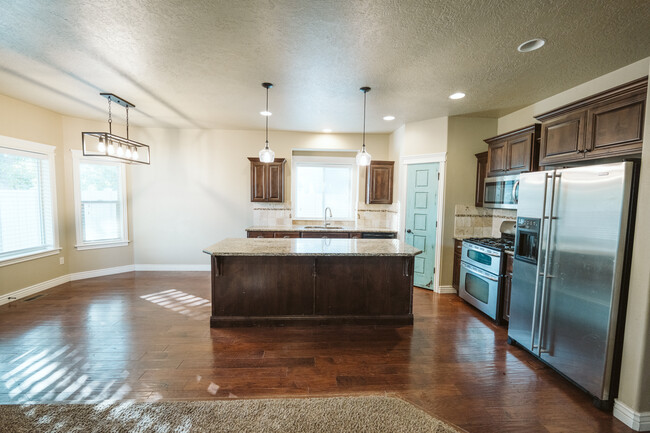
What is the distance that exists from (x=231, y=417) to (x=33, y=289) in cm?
434

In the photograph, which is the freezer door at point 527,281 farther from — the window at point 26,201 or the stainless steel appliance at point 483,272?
the window at point 26,201

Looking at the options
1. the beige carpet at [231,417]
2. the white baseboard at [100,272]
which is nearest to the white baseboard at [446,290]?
the beige carpet at [231,417]

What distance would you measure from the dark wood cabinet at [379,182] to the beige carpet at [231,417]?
148 inches

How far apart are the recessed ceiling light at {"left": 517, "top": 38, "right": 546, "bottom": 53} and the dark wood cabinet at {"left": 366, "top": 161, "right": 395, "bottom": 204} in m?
2.96

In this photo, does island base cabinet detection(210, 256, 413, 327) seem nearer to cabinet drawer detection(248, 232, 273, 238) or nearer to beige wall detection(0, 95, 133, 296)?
cabinet drawer detection(248, 232, 273, 238)

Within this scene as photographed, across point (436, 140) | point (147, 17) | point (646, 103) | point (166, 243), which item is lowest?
point (166, 243)

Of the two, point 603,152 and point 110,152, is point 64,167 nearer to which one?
point 110,152

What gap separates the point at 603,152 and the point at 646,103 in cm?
40

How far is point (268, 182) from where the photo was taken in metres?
5.16

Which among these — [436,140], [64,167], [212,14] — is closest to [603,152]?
[436,140]

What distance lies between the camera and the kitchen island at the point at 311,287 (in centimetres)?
304

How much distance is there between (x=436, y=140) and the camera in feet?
14.1

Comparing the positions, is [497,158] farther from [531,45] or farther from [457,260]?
[531,45]

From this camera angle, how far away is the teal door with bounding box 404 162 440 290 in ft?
14.3
